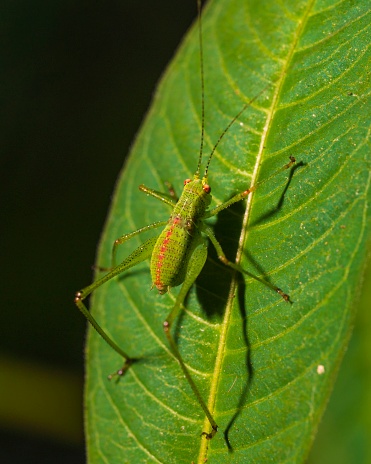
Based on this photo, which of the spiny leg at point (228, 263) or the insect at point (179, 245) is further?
the insect at point (179, 245)

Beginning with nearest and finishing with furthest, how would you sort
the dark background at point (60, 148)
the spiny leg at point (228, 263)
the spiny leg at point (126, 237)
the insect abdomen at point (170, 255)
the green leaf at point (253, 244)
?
1. the green leaf at point (253, 244)
2. the spiny leg at point (228, 263)
3. the insect abdomen at point (170, 255)
4. the spiny leg at point (126, 237)
5. the dark background at point (60, 148)

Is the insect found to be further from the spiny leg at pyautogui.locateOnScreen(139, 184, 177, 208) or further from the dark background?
the dark background

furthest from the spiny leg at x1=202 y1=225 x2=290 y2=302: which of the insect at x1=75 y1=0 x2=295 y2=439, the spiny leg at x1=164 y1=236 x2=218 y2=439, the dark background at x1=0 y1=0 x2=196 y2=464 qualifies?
the dark background at x1=0 y1=0 x2=196 y2=464

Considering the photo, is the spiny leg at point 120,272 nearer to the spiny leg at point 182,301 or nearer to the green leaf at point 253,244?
the green leaf at point 253,244

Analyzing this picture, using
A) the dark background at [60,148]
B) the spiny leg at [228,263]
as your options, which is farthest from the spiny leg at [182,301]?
the dark background at [60,148]

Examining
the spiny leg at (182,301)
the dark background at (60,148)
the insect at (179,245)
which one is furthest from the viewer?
the dark background at (60,148)

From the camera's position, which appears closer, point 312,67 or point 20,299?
point 312,67

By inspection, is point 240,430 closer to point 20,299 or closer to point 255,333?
point 255,333

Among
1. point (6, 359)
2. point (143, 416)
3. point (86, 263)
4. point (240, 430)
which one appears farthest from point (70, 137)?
point (240, 430)
